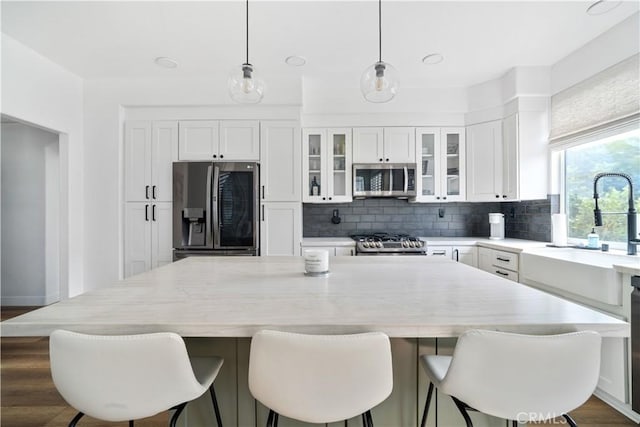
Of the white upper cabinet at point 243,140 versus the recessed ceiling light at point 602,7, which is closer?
the recessed ceiling light at point 602,7

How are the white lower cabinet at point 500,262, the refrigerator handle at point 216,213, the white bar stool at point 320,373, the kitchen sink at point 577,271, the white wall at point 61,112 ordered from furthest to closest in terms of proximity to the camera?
the refrigerator handle at point 216,213 → the white lower cabinet at point 500,262 → the white wall at point 61,112 → the kitchen sink at point 577,271 → the white bar stool at point 320,373

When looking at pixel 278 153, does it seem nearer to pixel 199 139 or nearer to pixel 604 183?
pixel 199 139

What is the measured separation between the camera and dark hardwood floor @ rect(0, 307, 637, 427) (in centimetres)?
171

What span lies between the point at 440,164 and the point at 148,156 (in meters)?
3.46

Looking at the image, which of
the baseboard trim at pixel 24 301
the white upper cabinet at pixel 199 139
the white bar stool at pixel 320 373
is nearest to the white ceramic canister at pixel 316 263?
the white bar stool at pixel 320 373

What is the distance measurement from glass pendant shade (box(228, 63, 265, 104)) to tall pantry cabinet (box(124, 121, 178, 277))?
192cm

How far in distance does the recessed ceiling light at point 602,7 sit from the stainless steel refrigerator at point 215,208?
313cm

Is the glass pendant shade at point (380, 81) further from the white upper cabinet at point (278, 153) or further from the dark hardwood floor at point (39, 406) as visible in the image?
the dark hardwood floor at point (39, 406)

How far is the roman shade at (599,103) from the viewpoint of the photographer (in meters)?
2.22

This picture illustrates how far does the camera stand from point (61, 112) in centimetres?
311

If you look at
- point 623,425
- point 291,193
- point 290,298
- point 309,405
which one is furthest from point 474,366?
point 291,193

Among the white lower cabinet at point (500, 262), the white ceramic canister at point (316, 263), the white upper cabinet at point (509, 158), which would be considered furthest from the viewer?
the white upper cabinet at point (509, 158)

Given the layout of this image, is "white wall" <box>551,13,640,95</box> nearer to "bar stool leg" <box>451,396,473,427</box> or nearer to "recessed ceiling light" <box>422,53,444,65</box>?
"recessed ceiling light" <box>422,53,444,65</box>

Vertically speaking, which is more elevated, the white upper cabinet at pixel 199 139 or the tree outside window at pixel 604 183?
the white upper cabinet at pixel 199 139
